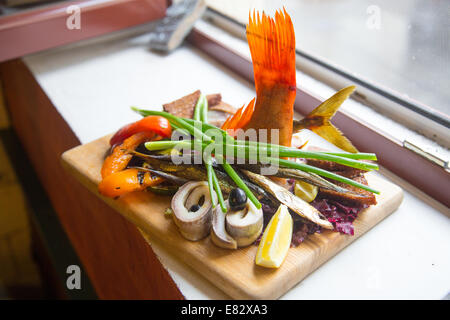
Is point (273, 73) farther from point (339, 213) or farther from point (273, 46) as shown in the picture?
point (339, 213)

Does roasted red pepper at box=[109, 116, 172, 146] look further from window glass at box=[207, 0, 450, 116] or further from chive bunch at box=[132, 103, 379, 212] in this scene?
window glass at box=[207, 0, 450, 116]

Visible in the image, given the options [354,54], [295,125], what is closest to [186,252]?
[295,125]

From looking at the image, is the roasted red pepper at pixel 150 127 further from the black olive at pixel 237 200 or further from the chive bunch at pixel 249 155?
the black olive at pixel 237 200

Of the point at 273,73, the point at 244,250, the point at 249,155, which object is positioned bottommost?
the point at 244,250

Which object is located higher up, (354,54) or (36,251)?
(354,54)

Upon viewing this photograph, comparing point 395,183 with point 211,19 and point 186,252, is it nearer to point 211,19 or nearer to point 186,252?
point 186,252

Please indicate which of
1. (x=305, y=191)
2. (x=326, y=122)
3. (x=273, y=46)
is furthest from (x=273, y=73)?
(x=305, y=191)
